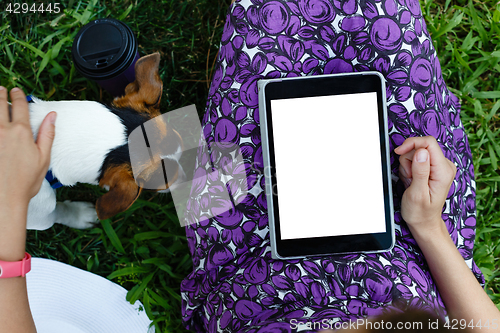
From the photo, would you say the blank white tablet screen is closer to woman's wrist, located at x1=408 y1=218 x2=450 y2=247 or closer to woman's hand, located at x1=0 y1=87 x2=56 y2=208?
woman's wrist, located at x1=408 y1=218 x2=450 y2=247

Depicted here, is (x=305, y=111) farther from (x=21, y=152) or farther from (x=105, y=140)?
(x=21, y=152)

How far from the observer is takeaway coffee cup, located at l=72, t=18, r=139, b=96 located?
1521 mm

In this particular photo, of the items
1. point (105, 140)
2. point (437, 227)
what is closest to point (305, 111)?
point (437, 227)

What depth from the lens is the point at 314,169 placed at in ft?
3.95

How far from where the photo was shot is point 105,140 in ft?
4.08

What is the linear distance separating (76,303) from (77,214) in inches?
18.9

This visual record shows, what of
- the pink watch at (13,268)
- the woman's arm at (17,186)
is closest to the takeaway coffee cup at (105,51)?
the woman's arm at (17,186)

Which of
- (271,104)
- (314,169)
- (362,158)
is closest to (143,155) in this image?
(271,104)

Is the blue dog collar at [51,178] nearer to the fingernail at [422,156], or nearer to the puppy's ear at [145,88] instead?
the puppy's ear at [145,88]

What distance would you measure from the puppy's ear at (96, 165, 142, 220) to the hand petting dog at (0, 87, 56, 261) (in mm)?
226

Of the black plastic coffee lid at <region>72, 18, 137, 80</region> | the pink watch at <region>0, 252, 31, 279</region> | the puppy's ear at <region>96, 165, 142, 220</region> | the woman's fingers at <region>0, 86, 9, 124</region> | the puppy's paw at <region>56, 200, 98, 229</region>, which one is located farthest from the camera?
the puppy's paw at <region>56, 200, 98, 229</region>

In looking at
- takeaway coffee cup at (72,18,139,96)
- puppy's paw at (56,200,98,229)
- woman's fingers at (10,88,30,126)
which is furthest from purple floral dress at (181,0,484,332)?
puppy's paw at (56,200,98,229)

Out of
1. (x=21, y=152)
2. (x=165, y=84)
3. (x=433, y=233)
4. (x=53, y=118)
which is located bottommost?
(x=433, y=233)

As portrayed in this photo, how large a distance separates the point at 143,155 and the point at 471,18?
2.14 m
